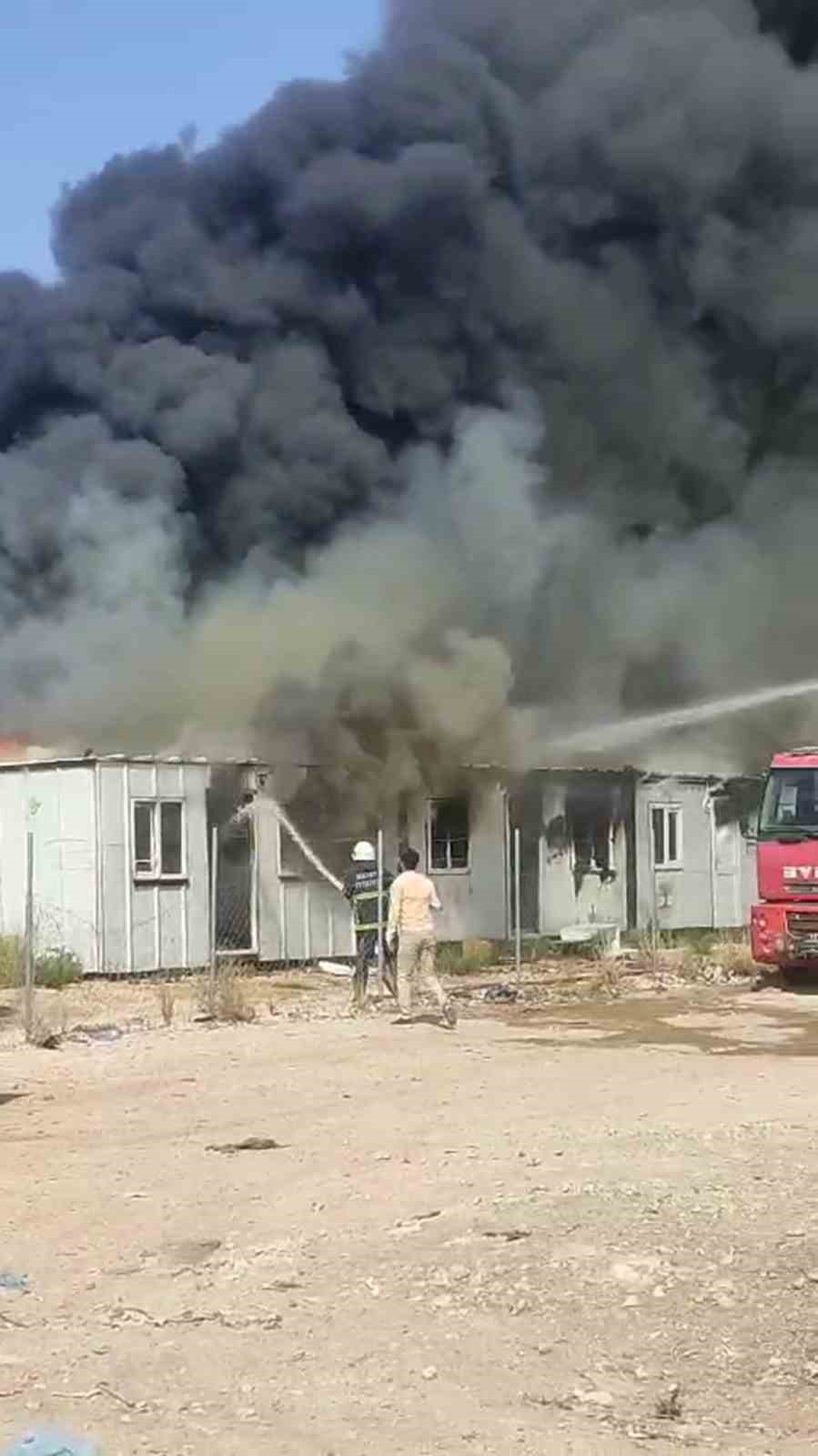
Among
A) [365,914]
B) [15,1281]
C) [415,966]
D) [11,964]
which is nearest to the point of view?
[15,1281]

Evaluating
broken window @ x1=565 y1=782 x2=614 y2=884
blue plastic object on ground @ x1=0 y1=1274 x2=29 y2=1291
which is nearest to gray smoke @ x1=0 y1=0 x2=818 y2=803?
broken window @ x1=565 y1=782 x2=614 y2=884

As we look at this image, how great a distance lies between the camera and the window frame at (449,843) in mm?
24438

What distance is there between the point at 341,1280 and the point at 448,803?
1766cm

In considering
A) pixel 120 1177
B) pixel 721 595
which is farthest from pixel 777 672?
pixel 120 1177

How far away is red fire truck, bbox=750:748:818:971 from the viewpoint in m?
19.7

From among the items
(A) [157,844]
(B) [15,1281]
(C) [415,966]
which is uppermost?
(A) [157,844]

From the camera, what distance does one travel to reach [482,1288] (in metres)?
6.85

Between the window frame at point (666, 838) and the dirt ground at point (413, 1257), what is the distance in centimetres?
1366

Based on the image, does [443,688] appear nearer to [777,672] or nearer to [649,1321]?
[777,672]

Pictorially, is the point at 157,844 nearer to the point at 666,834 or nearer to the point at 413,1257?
the point at 666,834

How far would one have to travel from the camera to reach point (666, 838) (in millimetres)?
27812

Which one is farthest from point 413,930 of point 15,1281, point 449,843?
point 15,1281

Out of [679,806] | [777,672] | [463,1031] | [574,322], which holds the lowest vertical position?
[463,1031]

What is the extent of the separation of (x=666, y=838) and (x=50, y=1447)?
23.3 m
